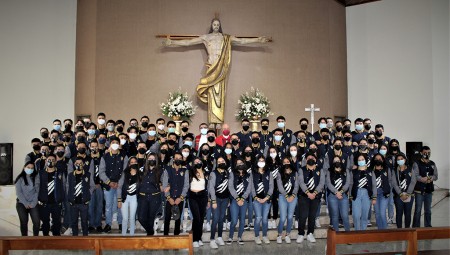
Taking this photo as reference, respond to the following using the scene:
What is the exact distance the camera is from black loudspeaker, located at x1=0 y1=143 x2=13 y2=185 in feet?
33.7

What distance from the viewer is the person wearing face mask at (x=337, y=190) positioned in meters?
7.18

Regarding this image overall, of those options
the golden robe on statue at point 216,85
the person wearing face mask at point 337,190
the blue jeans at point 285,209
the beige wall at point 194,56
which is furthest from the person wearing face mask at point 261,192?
the beige wall at point 194,56

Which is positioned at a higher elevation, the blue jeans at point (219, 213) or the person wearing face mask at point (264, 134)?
the person wearing face mask at point (264, 134)

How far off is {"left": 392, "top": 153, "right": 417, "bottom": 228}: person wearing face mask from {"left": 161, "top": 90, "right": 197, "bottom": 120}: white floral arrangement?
17.1ft

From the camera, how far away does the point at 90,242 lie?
4.10m

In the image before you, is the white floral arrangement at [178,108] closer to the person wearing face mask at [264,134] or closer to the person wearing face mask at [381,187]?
the person wearing face mask at [264,134]

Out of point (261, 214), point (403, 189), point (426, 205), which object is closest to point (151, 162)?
point (261, 214)

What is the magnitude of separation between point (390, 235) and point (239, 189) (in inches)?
119

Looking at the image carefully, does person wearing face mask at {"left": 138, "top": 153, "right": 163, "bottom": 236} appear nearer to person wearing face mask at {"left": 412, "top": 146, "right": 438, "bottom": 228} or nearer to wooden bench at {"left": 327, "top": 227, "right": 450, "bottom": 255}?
wooden bench at {"left": 327, "top": 227, "right": 450, "bottom": 255}

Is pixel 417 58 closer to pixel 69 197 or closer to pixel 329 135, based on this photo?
pixel 329 135

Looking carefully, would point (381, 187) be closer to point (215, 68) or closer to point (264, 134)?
point (264, 134)

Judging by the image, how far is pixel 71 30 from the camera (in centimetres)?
1230

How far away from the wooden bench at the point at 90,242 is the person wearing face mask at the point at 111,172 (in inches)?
125

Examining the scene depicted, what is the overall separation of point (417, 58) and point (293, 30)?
3.72 m
